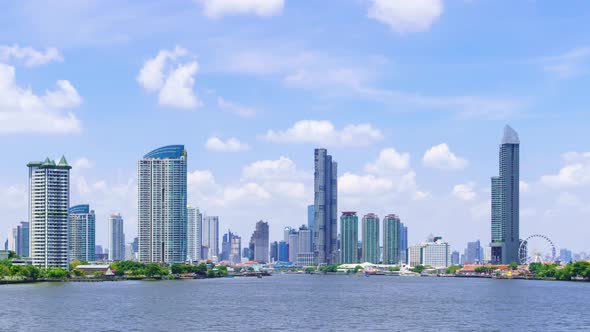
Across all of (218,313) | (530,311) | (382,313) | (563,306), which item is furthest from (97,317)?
(563,306)

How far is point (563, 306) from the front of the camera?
148m

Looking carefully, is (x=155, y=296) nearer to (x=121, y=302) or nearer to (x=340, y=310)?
(x=121, y=302)

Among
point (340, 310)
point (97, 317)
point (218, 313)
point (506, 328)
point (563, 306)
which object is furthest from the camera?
point (563, 306)

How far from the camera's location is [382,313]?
128875 millimetres

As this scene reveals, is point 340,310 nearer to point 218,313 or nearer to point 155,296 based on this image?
point 218,313

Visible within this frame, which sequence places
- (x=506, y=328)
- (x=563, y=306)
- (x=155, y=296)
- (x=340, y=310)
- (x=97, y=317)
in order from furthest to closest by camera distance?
(x=155, y=296), (x=563, y=306), (x=340, y=310), (x=97, y=317), (x=506, y=328)

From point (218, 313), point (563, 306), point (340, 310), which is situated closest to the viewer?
point (218, 313)

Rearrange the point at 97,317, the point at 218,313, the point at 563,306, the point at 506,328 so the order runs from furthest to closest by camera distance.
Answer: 1. the point at 563,306
2. the point at 218,313
3. the point at 97,317
4. the point at 506,328

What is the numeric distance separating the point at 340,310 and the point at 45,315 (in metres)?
43.7

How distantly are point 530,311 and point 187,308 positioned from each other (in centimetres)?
5248

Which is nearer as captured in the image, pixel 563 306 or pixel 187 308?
pixel 187 308

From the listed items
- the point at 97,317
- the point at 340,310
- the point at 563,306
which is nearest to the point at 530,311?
the point at 563,306

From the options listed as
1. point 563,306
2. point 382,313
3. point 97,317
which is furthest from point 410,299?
point 97,317

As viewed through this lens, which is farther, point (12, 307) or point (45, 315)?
point (12, 307)
